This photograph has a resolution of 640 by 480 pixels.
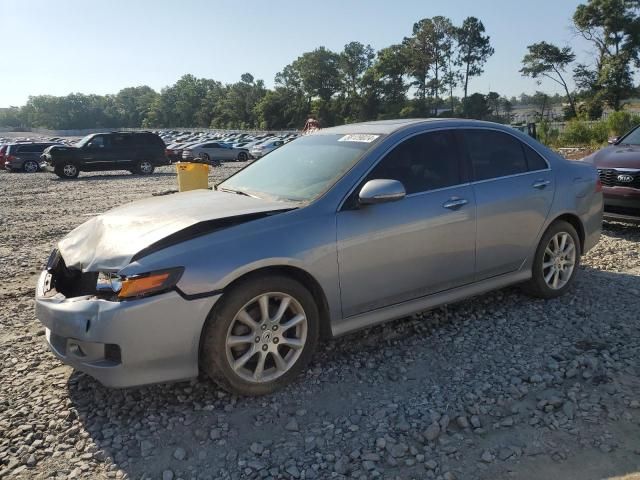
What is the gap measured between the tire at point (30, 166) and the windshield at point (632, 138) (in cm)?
2580

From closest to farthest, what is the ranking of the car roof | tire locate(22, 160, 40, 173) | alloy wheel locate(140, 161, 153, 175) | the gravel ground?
1. the gravel ground
2. the car roof
3. alloy wheel locate(140, 161, 153, 175)
4. tire locate(22, 160, 40, 173)

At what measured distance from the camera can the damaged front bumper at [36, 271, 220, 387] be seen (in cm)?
283

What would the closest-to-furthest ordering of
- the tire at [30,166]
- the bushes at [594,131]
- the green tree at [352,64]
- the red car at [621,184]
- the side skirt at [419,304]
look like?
the side skirt at [419,304] < the red car at [621,184] < the bushes at [594,131] < the tire at [30,166] < the green tree at [352,64]

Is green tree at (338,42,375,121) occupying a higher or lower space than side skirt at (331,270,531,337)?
higher

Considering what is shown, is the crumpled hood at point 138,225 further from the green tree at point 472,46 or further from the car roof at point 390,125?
the green tree at point 472,46

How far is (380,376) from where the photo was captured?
11.4 feet

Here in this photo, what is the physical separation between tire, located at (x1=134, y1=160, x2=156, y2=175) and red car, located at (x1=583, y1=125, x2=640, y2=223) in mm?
18950

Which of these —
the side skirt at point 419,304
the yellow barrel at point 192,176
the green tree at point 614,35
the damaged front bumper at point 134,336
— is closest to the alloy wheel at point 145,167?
the yellow barrel at point 192,176

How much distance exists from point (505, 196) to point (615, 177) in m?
3.70

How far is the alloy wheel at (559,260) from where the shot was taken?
4.70m

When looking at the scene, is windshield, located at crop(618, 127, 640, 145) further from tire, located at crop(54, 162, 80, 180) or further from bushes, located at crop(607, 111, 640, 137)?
tire, located at crop(54, 162, 80, 180)

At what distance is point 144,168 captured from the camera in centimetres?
2261

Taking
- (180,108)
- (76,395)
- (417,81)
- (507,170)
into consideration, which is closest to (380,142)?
(507,170)

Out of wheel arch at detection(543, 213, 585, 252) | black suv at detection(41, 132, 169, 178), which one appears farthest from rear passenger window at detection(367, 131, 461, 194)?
black suv at detection(41, 132, 169, 178)
